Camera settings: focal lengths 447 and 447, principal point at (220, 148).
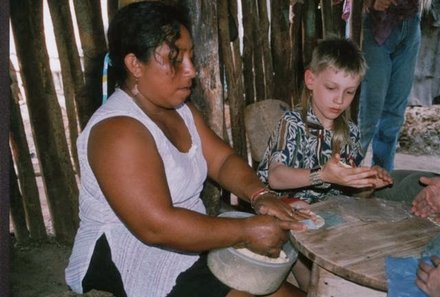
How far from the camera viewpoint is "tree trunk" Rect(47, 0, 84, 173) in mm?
3473

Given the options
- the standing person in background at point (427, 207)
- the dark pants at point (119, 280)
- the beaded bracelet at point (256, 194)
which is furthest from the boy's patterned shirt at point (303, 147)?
the dark pants at point (119, 280)

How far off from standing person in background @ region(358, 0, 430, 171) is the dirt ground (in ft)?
10.2

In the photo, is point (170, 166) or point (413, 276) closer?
point (413, 276)

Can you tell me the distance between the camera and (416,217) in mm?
2328

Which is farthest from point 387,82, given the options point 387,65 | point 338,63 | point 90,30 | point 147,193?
point 147,193

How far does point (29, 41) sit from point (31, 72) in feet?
0.77

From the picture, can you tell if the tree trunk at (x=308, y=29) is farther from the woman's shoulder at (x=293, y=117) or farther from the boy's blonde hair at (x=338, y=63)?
the woman's shoulder at (x=293, y=117)

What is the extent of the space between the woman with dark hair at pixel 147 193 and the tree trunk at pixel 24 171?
1.80 meters

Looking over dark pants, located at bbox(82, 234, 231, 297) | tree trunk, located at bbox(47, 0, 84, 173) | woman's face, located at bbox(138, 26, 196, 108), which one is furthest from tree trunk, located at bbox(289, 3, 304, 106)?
dark pants, located at bbox(82, 234, 231, 297)

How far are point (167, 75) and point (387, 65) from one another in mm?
2905

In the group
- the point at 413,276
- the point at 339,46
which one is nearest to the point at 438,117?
the point at 339,46

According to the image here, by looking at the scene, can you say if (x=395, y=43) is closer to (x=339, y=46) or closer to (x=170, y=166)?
(x=339, y=46)

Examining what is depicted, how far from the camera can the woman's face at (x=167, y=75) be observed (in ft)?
6.51

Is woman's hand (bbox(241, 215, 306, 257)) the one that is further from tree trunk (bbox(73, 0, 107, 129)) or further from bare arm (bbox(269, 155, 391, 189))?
tree trunk (bbox(73, 0, 107, 129))
